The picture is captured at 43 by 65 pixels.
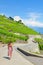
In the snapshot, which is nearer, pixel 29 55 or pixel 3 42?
pixel 29 55

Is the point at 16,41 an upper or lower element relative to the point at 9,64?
upper

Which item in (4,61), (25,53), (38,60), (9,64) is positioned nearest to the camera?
(9,64)

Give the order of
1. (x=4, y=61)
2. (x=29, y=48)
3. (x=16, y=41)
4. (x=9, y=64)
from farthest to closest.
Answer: (x=16, y=41)
(x=29, y=48)
(x=4, y=61)
(x=9, y=64)

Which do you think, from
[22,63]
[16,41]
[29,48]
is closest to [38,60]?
[22,63]

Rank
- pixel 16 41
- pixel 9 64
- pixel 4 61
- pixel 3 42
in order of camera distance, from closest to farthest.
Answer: pixel 9 64 → pixel 4 61 → pixel 3 42 → pixel 16 41

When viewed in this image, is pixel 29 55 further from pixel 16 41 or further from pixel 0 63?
pixel 16 41

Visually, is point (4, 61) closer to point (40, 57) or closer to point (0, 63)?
point (0, 63)

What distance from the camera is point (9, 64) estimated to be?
2069cm

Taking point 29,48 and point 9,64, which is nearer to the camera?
point 9,64

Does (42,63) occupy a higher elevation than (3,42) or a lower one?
lower

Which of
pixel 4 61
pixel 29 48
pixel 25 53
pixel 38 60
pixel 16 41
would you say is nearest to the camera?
pixel 4 61

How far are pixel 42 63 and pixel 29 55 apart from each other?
18.1 feet

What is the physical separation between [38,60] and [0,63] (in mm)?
4954

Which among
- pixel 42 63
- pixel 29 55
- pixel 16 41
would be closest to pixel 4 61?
pixel 42 63
